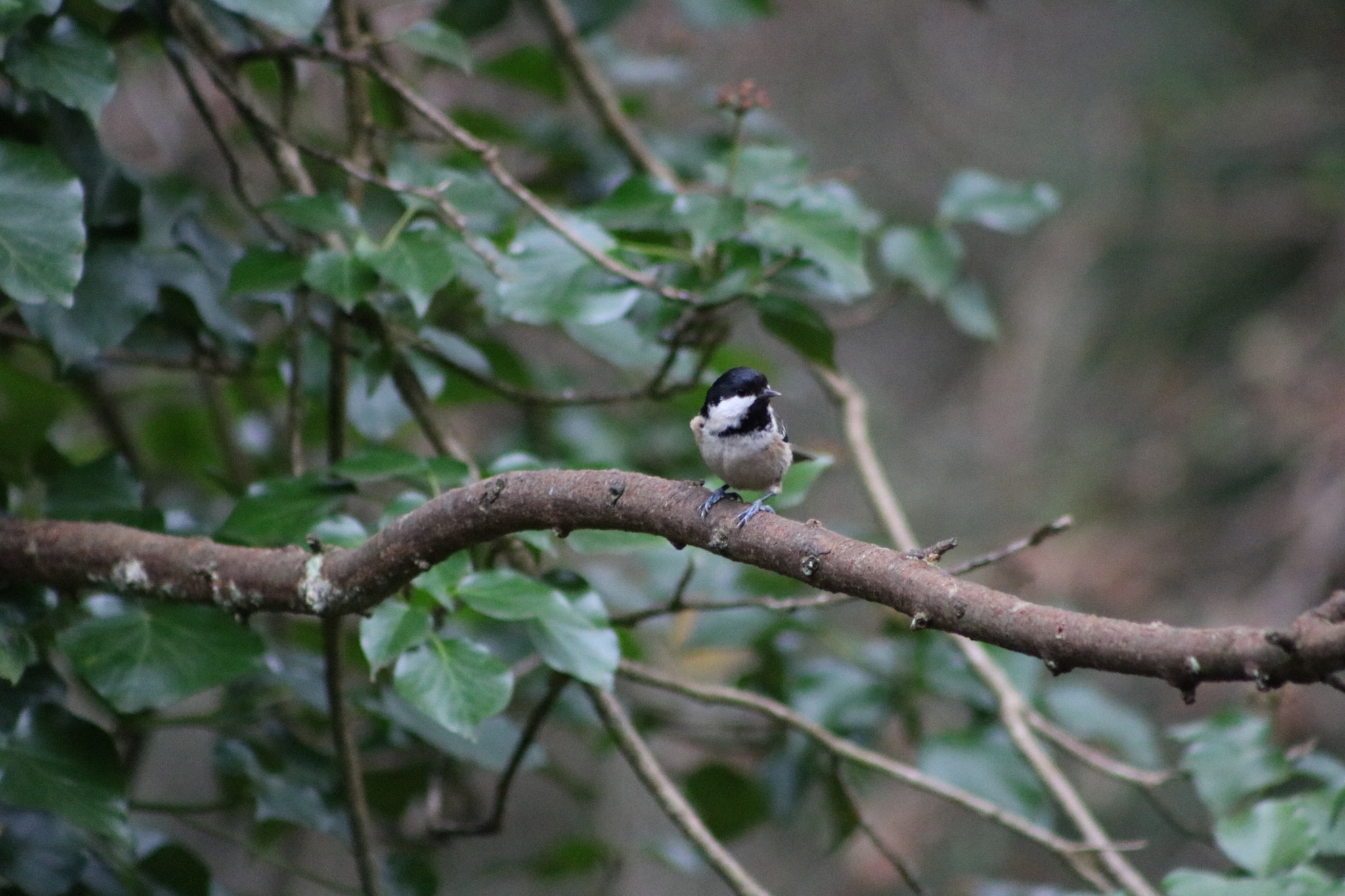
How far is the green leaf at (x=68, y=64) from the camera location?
6.06 ft

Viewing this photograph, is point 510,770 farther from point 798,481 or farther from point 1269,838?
point 1269,838

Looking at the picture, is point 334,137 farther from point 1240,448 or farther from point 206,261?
point 1240,448

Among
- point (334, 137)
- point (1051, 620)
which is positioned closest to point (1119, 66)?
point (334, 137)

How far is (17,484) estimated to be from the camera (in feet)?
7.59

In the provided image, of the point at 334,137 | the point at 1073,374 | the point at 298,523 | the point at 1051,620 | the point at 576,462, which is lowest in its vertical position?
the point at 1073,374

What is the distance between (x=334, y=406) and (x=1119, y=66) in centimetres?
558

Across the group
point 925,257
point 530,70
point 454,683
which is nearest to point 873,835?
point 454,683

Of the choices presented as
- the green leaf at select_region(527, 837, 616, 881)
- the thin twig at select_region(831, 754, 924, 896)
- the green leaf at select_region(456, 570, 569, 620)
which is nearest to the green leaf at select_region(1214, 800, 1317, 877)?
the thin twig at select_region(831, 754, 924, 896)

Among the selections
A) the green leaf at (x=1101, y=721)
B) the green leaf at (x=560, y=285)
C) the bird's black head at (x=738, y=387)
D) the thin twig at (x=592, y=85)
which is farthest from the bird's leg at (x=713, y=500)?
the green leaf at (x=1101, y=721)

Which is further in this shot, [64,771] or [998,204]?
[998,204]

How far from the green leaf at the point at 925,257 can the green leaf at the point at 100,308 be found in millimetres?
1585

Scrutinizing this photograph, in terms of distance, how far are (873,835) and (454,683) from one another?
1.06m

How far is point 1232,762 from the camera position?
2.30m

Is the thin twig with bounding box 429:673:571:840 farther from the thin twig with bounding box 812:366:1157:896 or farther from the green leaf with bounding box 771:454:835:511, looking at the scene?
the thin twig with bounding box 812:366:1157:896
